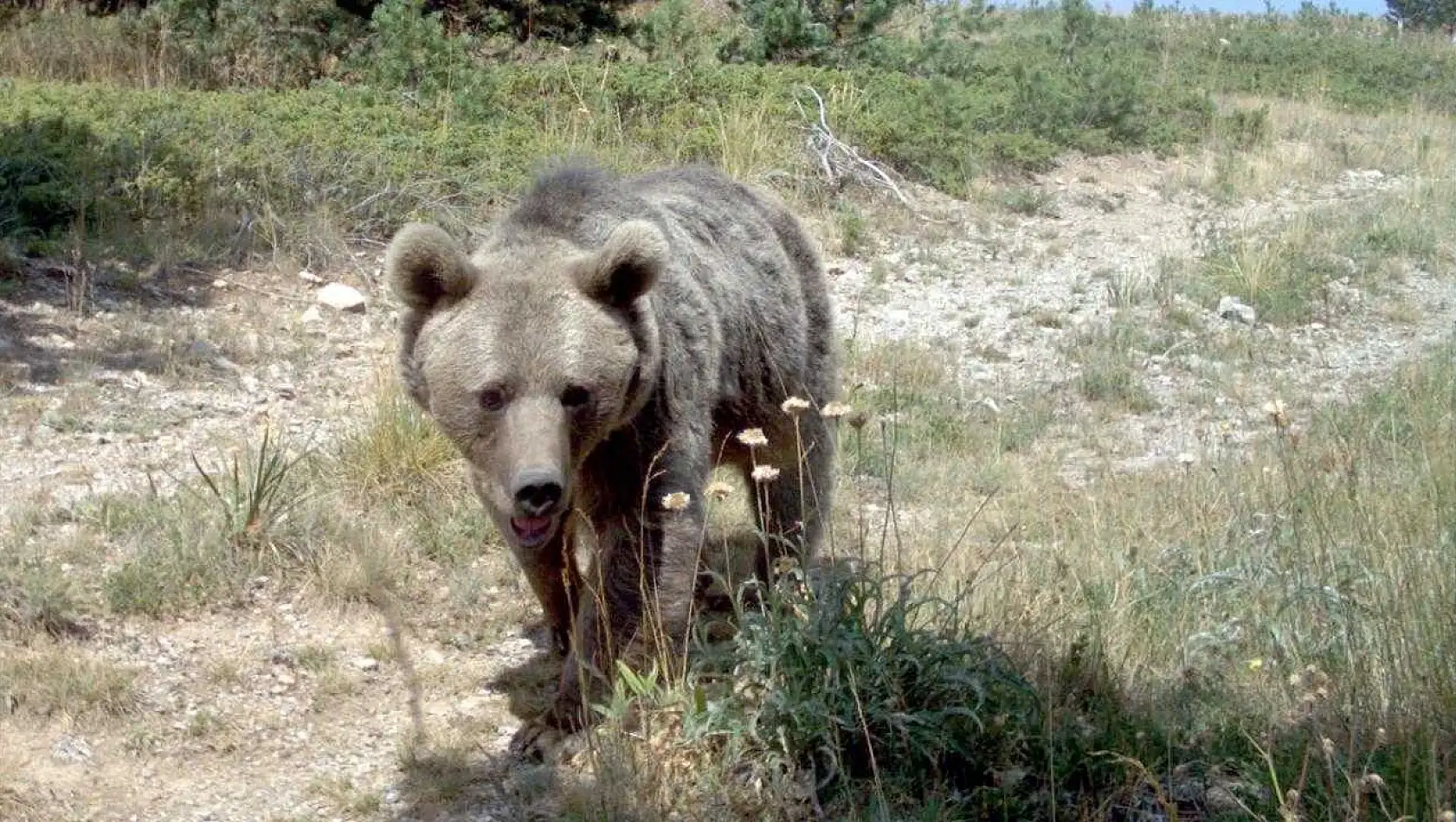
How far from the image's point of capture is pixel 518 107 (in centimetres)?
1187

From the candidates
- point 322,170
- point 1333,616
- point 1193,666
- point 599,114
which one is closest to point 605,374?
point 1193,666

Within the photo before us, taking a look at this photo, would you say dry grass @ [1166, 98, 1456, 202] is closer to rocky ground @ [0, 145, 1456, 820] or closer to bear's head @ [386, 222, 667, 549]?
rocky ground @ [0, 145, 1456, 820]

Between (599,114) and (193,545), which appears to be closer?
(193,545)

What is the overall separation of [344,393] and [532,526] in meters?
3.85

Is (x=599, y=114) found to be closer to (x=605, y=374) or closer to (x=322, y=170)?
(x=322, y=170)

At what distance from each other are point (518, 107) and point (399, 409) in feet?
18.7

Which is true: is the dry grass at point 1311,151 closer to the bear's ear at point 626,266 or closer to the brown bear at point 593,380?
the brown bear at point 593,380

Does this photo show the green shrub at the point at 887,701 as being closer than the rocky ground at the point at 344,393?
Yes

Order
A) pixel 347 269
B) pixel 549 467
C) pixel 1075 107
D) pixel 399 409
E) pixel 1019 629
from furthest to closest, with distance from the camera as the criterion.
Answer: pixel 1075 107 → pixel 347 269 → pixel 399 409 → pixel 1019 629 → pixel 549 467

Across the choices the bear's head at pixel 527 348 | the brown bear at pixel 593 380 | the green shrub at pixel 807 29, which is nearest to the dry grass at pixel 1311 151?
the green shrub at pixel 807 29

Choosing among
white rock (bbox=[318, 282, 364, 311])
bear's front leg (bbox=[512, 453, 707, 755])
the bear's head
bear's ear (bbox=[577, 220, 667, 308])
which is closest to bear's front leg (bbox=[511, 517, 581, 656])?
bear's front leg (bbox=[512, 453, 707, 755])

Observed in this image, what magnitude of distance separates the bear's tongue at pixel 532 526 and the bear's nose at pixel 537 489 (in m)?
0.12

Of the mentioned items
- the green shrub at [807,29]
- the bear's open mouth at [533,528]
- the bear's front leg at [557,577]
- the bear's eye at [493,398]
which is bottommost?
the bear's front leg at [557,577]

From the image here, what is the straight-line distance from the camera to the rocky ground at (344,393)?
4.66 m
